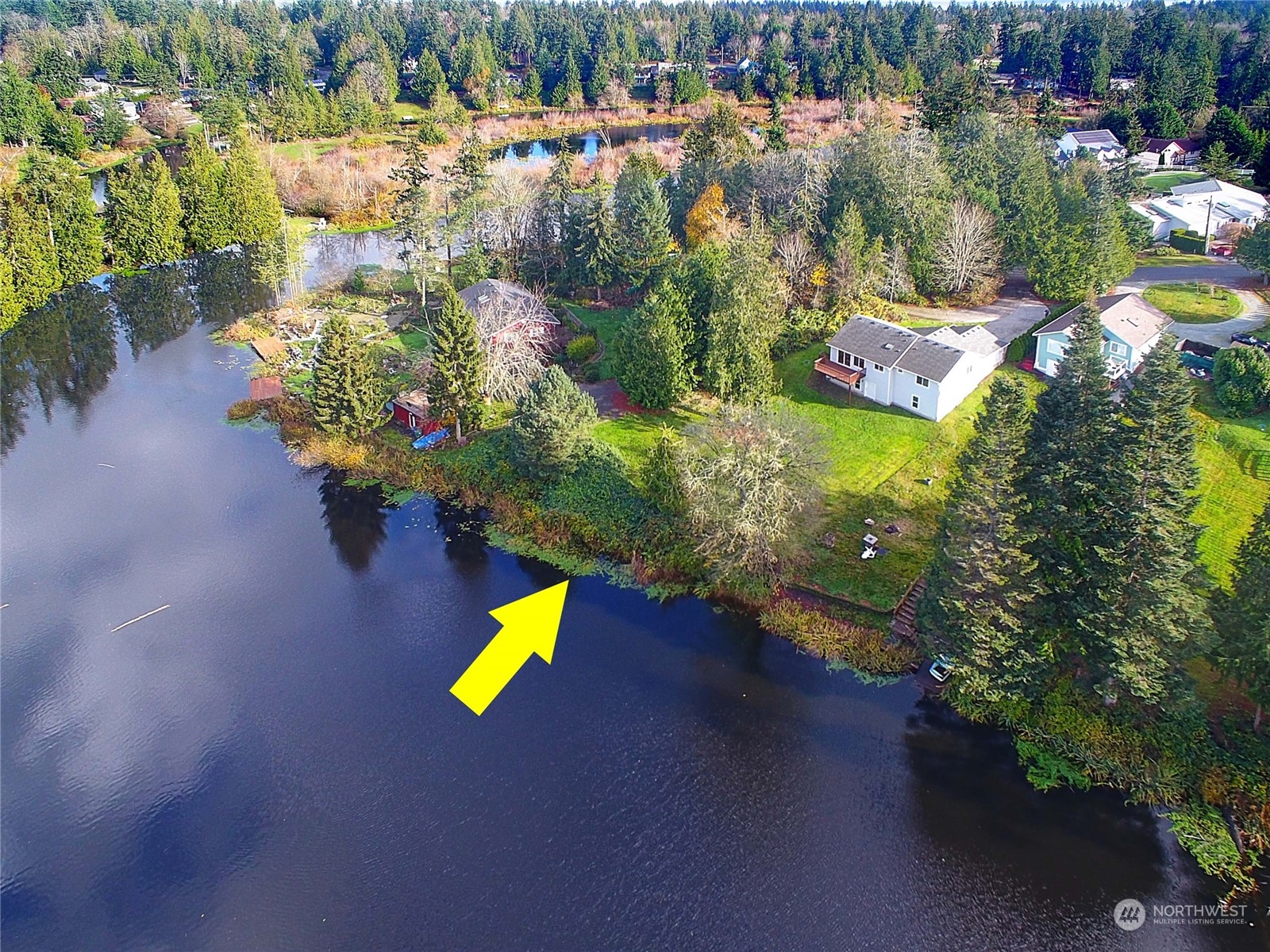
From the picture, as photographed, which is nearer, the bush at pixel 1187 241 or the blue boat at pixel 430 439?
the blue boat at pixel 430 439

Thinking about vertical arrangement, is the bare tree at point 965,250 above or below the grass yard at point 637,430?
above

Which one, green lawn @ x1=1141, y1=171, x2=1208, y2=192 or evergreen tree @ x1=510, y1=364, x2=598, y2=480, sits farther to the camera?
green lawn @ x1=1141, y1=171, x2=1208, y2=192

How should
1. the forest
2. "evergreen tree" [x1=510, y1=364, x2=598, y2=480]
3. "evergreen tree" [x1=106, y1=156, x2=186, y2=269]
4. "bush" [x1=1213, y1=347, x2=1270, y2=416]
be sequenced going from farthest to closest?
"evergreen tree" [x1=106, y1=156, x2=186, y2=269]
"bush" [x1=1213, y1=347, x2=1270, y2=416]
"evergreen tree" [x1=510, y1=364, x2=598, y2=480]
the forest

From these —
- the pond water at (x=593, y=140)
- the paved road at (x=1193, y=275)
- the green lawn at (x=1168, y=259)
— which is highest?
the pond water at (x=593, y=140)

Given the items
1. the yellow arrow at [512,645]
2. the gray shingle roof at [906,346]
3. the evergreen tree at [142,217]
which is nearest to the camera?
the yellow arrow at [512,645]

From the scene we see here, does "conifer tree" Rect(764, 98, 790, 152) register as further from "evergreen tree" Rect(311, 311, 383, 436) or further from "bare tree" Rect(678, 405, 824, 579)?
"bare tree" Rect(678, 405, 824, 579)

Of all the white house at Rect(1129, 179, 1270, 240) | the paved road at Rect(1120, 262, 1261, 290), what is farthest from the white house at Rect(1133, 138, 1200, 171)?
the paved road at Rect(1120, 262, 1261, 290)

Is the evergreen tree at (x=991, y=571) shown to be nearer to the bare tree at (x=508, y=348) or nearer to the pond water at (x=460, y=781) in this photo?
the pond water at (x=460, y=781)

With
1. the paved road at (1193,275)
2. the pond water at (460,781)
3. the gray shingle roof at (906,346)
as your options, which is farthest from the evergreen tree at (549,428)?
the paved road at (1193,275)
